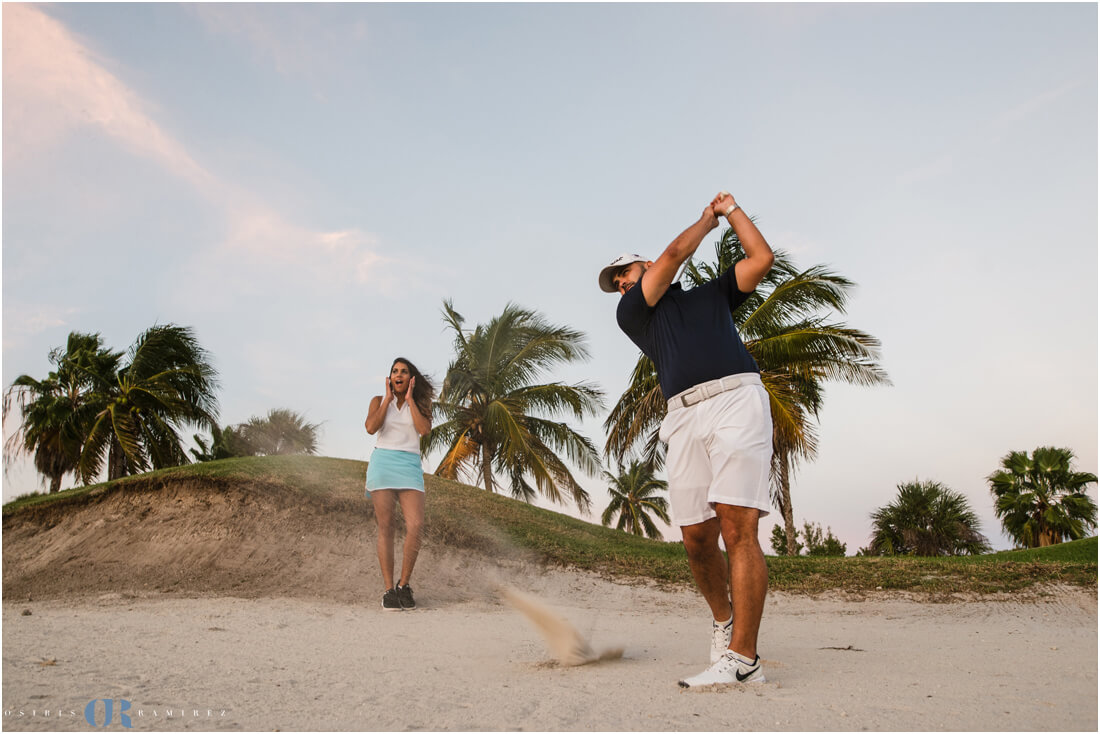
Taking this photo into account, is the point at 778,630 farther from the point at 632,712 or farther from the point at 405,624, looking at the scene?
the point at 632,712

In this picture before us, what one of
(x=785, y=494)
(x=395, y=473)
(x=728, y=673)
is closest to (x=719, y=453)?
(x=728, y=673)

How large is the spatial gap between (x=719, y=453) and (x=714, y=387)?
12.6 inches

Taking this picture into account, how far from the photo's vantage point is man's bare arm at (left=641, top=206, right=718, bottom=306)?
3.40 m

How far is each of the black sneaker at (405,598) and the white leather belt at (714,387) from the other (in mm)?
3849

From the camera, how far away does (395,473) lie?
613 centimetres

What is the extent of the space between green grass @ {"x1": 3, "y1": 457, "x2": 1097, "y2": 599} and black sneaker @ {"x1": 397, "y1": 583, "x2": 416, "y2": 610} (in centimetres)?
308

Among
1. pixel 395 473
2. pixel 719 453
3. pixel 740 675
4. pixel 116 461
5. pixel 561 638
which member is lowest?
pixel 740 675

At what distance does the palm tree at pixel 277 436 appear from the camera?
34.1 meters

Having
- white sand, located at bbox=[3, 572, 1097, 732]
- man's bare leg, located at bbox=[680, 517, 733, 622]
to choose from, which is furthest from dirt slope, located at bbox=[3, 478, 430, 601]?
man's bare leg, located at bbox=[680, 517, 733, 622]

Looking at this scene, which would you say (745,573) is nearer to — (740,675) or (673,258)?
(740,675)

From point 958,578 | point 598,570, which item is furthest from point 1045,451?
point 598,570

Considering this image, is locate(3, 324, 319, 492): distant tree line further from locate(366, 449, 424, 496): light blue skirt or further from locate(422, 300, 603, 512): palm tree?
locate(366, 449, 424, 496): light blue skirt

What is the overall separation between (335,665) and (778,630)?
3.51 meters

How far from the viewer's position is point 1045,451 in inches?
984
